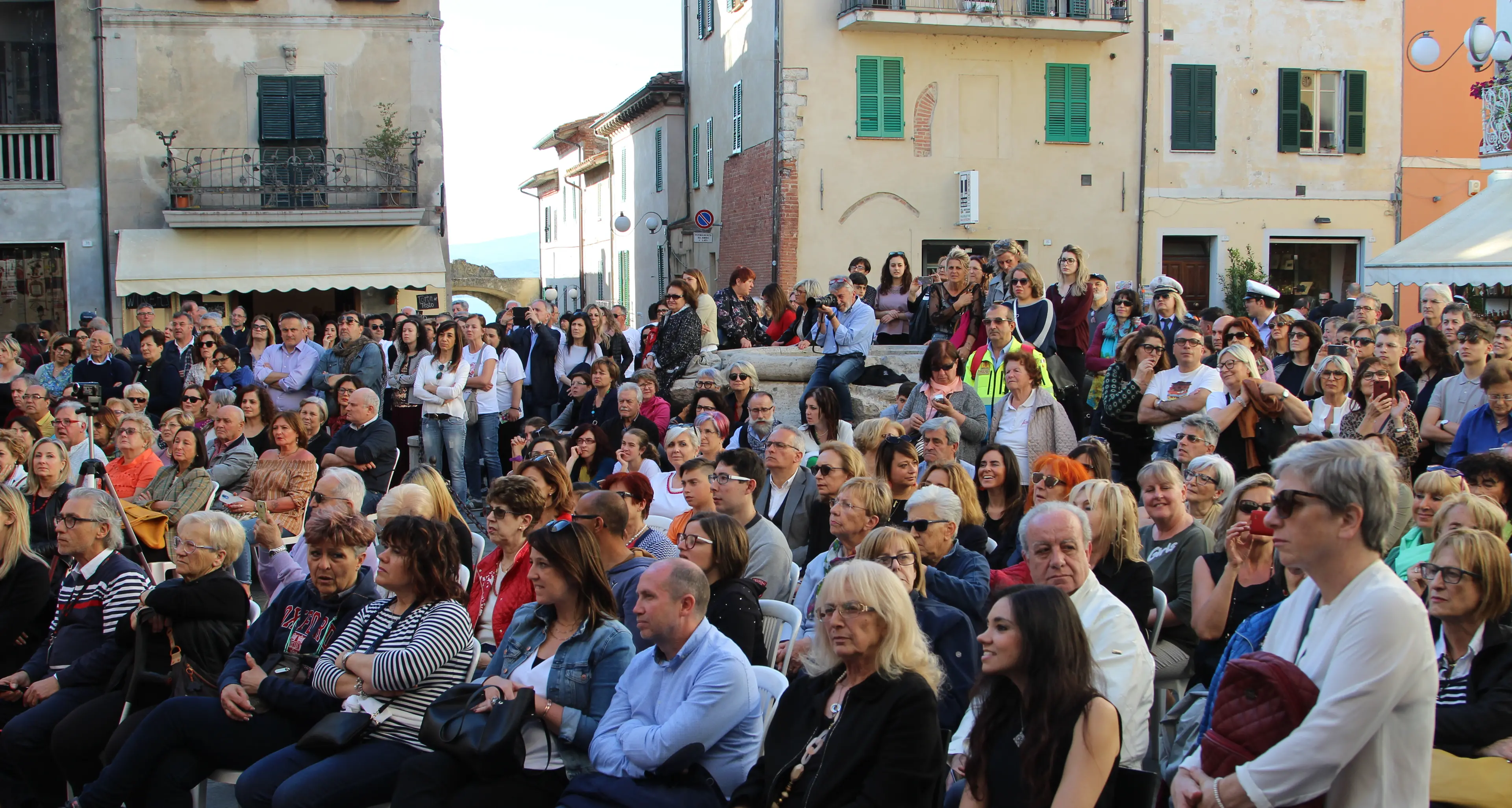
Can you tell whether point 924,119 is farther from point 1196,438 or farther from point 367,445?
point 1196,438

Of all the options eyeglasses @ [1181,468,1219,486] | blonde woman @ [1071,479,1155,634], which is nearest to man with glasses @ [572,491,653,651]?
blonde woman @ [1071,479,1155,634]

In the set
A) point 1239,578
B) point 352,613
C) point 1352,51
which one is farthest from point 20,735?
point 1352,51

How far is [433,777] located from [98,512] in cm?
250

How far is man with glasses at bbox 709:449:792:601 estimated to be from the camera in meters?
5.98

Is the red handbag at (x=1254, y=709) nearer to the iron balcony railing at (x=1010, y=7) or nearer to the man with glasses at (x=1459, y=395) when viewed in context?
the man with glasses at (x=1459, y=395)

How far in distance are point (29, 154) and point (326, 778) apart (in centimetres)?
1778

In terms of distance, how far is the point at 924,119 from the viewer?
68.0ft

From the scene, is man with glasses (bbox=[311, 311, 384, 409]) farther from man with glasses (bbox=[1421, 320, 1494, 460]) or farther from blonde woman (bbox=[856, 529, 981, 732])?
man with glasses (bbox=[1421, 320, 1494, 460])

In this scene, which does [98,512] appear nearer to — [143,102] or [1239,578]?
[1239,578]

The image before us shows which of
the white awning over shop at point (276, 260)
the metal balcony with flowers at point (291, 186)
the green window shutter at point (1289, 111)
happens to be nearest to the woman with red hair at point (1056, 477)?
the white awning over shop at point (276, 260)

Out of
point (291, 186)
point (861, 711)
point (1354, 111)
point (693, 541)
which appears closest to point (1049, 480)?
point (693, 541)

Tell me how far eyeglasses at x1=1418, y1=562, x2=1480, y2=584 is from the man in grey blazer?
3444 millimetres

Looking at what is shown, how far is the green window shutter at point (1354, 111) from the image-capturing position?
21562 mm

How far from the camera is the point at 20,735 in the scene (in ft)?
17.7
